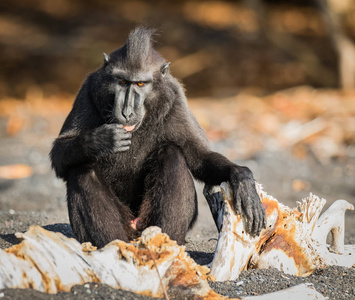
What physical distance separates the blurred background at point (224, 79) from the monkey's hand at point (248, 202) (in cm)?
199

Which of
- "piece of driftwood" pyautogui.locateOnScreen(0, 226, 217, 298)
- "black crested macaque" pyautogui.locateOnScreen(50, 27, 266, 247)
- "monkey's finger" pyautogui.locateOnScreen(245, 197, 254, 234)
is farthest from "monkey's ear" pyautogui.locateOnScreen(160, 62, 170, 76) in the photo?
"piece of driftwood" pyautogui.locateOnScreen(0, 226, 217, 298)

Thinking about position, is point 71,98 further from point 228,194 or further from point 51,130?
point 228,194

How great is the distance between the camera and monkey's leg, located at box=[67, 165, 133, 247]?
4379mm

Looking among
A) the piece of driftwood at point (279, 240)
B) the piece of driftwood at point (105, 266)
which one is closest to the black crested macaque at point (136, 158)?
the piece of driftwood at point (279, 240)

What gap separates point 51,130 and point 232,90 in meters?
5.11

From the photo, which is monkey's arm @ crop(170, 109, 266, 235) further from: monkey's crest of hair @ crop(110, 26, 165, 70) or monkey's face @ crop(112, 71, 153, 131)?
monkey's crest of hair @ crop(110, 26, 165, 70)

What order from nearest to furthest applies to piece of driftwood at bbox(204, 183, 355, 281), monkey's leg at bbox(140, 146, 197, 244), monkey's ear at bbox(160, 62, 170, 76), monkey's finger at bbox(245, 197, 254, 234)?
piece of driftwood at bbox(204, 183, 355, 281) → monkey's finger at bbox(245, 197, 254, 234) → monkey's leg at bbox(140, 146, 197, 244) → monkey's ear at bbox(160, 62, 170, 76)

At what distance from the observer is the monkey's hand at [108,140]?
4453 mm

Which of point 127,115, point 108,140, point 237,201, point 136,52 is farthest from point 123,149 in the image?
point 237,201

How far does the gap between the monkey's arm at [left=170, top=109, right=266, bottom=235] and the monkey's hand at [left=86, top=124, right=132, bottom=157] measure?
622 mm

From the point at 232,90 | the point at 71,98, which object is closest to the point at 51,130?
the point at 71,98

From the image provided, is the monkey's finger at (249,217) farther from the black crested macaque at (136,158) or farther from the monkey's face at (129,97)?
the monkey's face at (129,97)

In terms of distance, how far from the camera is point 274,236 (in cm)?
438

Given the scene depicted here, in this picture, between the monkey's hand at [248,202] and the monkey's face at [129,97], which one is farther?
the monkey's face at [129,97]
